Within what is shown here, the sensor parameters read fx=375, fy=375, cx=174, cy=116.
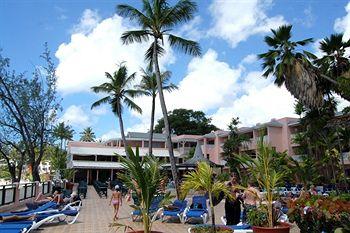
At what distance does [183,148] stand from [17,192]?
45.2 metres

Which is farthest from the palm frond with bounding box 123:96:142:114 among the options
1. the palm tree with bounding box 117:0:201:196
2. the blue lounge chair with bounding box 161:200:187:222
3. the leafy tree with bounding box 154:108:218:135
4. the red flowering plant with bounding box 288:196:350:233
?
the leafy tree with bounding box 154:108:218:135

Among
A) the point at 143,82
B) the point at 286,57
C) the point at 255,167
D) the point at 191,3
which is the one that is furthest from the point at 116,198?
the point at 143,82

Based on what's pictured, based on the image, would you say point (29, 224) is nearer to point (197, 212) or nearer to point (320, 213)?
point (197, 212)

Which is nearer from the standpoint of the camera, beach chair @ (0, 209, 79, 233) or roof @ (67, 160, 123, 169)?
beach chair @ (0, 209, 79, 233)

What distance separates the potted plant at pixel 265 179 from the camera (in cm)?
732

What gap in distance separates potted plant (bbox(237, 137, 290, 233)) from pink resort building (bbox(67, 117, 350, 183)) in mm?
33835

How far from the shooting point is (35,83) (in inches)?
1020

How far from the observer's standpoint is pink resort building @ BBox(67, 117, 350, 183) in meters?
45.3

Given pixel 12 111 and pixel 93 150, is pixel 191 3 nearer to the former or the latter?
pixel 12 111


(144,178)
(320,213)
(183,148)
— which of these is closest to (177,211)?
(320,213)

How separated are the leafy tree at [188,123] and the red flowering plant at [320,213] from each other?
7202 centimetres

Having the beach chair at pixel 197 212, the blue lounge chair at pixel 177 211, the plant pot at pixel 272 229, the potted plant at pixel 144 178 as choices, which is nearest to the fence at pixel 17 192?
the blue lounge chair at pixel 177 211

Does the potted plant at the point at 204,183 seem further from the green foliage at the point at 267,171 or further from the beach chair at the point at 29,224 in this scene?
the beach chair at the point at 29,224

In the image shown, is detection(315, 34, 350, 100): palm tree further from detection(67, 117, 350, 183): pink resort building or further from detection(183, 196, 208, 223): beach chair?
detection(67, 117, 350, 183): pink resort building
